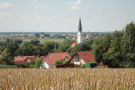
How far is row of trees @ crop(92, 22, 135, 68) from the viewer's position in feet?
133

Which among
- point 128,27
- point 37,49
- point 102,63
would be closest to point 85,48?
point 37,49

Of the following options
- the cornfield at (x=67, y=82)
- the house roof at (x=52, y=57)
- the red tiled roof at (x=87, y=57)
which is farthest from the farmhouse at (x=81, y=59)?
the cornfield at (x=67, y=82)

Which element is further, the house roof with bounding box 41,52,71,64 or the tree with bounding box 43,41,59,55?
the tree with bounding box 43,41,59,55

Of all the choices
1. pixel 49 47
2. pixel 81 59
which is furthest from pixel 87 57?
pixel 49 47

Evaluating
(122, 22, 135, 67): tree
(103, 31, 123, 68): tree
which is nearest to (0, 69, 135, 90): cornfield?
(122, 22, 135, 67): tree

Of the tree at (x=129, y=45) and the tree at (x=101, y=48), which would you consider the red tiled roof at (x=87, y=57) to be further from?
the tree at (x=129, y=45)

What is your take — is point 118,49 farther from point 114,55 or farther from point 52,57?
point 52,57

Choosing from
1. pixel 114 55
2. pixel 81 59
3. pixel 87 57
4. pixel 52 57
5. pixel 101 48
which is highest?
pixel 101 48

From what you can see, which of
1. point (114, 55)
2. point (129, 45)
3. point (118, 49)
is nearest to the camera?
point (129, 45)

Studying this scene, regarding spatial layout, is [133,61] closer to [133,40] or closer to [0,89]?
[133,40]

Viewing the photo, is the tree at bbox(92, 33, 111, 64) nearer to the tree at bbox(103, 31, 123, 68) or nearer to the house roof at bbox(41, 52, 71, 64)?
the tree at bbox(103, 31, 123, 68)

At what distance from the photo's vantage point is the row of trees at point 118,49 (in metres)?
40.7

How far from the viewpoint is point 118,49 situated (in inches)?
1710

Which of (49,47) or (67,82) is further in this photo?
(49,47)
